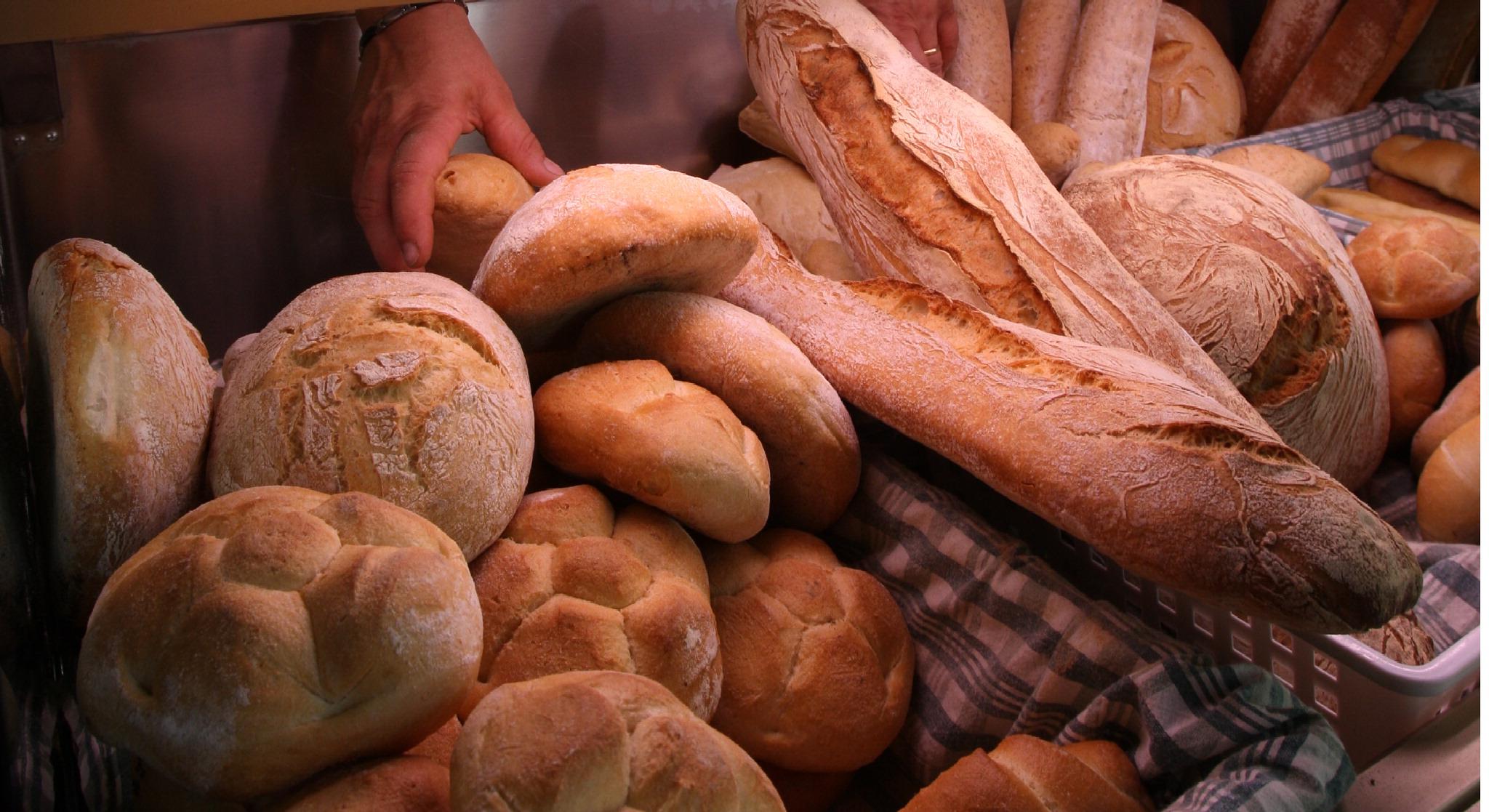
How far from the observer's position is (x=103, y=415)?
835mm

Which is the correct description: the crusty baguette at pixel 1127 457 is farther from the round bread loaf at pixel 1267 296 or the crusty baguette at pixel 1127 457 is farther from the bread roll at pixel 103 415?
the bread roll at pixel 103 415

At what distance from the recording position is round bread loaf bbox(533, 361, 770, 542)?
102cm

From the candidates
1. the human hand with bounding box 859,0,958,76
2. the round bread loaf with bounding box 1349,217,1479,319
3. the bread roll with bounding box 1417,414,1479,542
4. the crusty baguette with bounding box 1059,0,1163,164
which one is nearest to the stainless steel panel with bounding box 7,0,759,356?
the human hand with bounding box 859,0,958,76

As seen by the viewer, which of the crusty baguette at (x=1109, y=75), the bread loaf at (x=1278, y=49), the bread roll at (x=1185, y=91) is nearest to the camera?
the crusty baguette at (x=1109, y=75)

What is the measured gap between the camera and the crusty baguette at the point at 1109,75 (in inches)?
77.0

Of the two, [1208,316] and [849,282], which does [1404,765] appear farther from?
[849,282]

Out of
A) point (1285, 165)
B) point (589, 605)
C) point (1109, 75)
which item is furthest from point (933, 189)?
point (1285, 165)

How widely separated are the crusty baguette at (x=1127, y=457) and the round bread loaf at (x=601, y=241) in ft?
0.85

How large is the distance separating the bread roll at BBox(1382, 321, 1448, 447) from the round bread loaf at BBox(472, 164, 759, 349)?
4.18 ft

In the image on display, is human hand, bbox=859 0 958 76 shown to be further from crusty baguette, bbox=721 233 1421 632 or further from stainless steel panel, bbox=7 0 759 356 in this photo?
crusty baguette, bbox=721 233 1421 632

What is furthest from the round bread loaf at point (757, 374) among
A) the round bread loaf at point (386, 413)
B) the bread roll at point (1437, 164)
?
the bread roll at point (1437, 164)

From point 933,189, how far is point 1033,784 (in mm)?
909

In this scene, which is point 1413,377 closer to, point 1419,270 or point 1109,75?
point 1419,270

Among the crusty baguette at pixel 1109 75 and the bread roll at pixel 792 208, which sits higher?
the crusty baguette at pixel 1109 75
